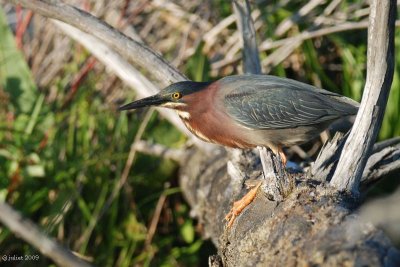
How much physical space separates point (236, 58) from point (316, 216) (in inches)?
108

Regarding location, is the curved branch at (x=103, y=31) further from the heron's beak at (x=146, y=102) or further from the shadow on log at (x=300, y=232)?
the shadow on log at (x=300, y=232)

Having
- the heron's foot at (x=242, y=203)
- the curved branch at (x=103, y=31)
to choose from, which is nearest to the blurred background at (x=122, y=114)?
the curved branch at (x=103, y=31)

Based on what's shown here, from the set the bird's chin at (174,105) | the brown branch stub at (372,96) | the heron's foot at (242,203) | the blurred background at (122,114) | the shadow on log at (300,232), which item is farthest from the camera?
the blurred background at (122,114)

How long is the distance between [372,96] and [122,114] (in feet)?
8.44

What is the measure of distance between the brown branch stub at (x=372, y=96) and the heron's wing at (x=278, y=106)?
26.8 inches

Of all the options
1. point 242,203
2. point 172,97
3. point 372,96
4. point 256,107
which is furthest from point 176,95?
point 372,96

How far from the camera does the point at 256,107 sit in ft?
11.3

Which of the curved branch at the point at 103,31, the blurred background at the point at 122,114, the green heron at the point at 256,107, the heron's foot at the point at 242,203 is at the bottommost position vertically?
the blurred background at the point at 122,114

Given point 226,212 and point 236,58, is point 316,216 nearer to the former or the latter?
point 226,212

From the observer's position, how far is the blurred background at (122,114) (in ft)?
14.5

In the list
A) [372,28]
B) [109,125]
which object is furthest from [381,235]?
[109,125]

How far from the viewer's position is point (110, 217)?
4535 mm

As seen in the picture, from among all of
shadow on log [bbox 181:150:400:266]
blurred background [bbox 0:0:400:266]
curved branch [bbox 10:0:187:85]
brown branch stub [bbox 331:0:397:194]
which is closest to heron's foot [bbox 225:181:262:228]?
shadow on log [bbox 181:150:400:266]

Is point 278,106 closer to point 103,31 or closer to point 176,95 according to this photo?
point 176,95
